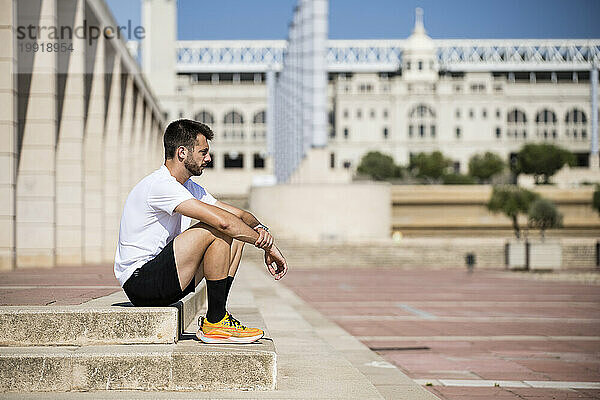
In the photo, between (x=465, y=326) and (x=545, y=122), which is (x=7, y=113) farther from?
(x=545, y=122)

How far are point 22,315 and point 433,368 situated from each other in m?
4.13

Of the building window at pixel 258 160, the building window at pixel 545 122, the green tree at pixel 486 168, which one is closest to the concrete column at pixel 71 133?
the green tree at pixel 486 168

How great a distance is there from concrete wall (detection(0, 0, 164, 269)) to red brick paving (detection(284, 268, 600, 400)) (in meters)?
5.23

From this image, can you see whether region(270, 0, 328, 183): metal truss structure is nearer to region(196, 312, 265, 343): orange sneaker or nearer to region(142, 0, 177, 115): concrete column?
region(196, 312, 265, 343): orange sneaker

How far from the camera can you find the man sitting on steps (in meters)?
4.56

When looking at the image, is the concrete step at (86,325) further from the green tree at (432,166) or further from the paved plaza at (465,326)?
the green tree at (432,166)

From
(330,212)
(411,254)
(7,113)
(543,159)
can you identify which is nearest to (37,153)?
(7,113)

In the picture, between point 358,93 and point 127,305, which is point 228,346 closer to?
point 127,305

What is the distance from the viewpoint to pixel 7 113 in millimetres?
12852

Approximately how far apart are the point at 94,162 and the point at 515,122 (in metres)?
93.9

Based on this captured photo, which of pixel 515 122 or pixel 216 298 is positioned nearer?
pixel 216 298

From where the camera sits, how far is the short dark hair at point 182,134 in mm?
4848

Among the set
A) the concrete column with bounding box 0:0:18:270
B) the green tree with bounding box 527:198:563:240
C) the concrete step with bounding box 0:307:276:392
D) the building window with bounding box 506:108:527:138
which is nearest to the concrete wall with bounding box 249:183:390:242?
the green tree with bounding box 527:198:563:240

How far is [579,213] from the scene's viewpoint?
57.2 meters
